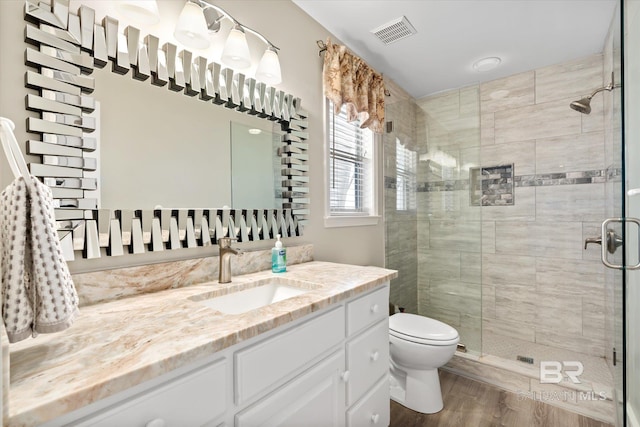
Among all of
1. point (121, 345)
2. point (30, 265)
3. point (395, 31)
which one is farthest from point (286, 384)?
point (395, 31)

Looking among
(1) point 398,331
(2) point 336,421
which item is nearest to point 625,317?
(1) point 398,331

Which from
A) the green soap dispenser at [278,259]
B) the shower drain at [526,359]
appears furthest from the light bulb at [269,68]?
the shower drain at [526,359]

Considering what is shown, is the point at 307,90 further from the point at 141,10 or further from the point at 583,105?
the point at 583,105

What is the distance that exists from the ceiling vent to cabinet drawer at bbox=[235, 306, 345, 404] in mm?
1861

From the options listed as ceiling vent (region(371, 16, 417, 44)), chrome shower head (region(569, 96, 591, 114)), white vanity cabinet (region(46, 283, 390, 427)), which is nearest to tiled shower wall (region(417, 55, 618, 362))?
chrome shower head (region(569, 96, 591, 114))

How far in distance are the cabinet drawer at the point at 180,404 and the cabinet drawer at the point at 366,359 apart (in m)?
0.64

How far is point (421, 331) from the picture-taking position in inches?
80.8

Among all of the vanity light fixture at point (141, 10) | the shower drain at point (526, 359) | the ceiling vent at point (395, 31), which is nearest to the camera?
the vanity light fixture at point (141, 10)

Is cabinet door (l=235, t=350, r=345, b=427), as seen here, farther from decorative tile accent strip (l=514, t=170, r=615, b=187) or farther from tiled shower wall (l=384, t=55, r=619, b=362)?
decorative tile accent strip (l=514, t=170, r=615, b=187)

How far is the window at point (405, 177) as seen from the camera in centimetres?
285

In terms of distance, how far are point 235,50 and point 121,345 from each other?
1.28 m

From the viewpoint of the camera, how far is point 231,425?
0.80 m

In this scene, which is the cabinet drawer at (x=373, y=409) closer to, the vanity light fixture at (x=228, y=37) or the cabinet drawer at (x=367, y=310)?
the cabinet drawer at (x=367, y=310)

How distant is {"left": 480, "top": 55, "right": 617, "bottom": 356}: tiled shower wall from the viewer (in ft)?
8.11
